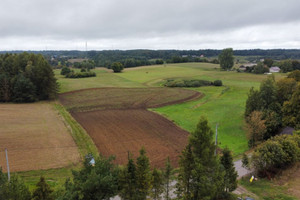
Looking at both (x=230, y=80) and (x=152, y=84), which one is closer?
(x=152, y=84)

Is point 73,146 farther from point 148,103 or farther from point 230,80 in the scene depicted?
point 230,80

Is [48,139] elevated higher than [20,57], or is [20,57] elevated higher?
[20,57]

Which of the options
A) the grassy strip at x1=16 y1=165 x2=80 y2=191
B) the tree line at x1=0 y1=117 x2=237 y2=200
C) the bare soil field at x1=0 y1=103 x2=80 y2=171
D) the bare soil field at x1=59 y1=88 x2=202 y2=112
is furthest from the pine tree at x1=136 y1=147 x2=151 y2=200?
the bare soil field at x1=59 y1=88 x2=202 y2=112

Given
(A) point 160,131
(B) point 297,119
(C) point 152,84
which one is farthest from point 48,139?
(C) point 152,84

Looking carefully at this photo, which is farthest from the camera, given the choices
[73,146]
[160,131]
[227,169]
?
[160,131]

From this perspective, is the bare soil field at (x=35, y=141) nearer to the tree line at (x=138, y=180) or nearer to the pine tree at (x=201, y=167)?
the tree line at (x=138, y=180)

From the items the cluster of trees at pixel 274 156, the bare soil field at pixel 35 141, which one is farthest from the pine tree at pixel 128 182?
the cluster of trees at pixel 274 156

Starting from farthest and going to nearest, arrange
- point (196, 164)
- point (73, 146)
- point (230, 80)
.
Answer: point (230, 80) → point (73, 146) → point (196, 164)
